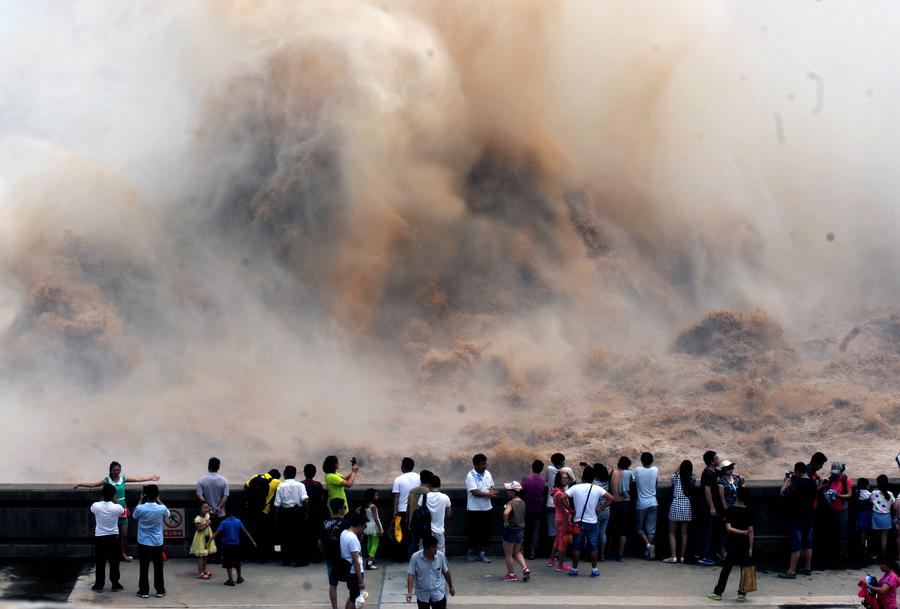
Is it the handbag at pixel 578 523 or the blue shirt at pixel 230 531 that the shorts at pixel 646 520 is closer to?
the handbag at pixel 578 523

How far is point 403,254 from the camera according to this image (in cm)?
2431

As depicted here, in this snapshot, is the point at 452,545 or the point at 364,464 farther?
the point at 364,464

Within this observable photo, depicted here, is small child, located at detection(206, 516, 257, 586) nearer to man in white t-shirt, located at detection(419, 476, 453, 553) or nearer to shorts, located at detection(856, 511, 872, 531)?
man in white t-shirt, located at detection(419, 476, 453, 553)

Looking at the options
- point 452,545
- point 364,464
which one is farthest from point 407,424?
point 452,545

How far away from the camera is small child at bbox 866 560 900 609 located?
26.5 ft

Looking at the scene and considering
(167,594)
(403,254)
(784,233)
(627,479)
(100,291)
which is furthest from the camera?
(784,233)

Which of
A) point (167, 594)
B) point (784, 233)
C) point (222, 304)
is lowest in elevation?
point (167, 594)

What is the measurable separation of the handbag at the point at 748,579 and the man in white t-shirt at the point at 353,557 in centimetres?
308

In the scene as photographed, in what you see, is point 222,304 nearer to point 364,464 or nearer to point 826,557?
point 364,464

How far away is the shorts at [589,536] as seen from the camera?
964cm

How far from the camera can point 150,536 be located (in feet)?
29.0

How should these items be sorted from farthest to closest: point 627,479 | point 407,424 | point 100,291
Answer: point 100,291 → point 407,424 → point 627,479

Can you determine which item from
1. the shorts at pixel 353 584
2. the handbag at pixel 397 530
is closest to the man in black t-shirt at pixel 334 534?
the shorts at pixel 353 584

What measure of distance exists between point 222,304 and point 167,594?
47.3 ft
